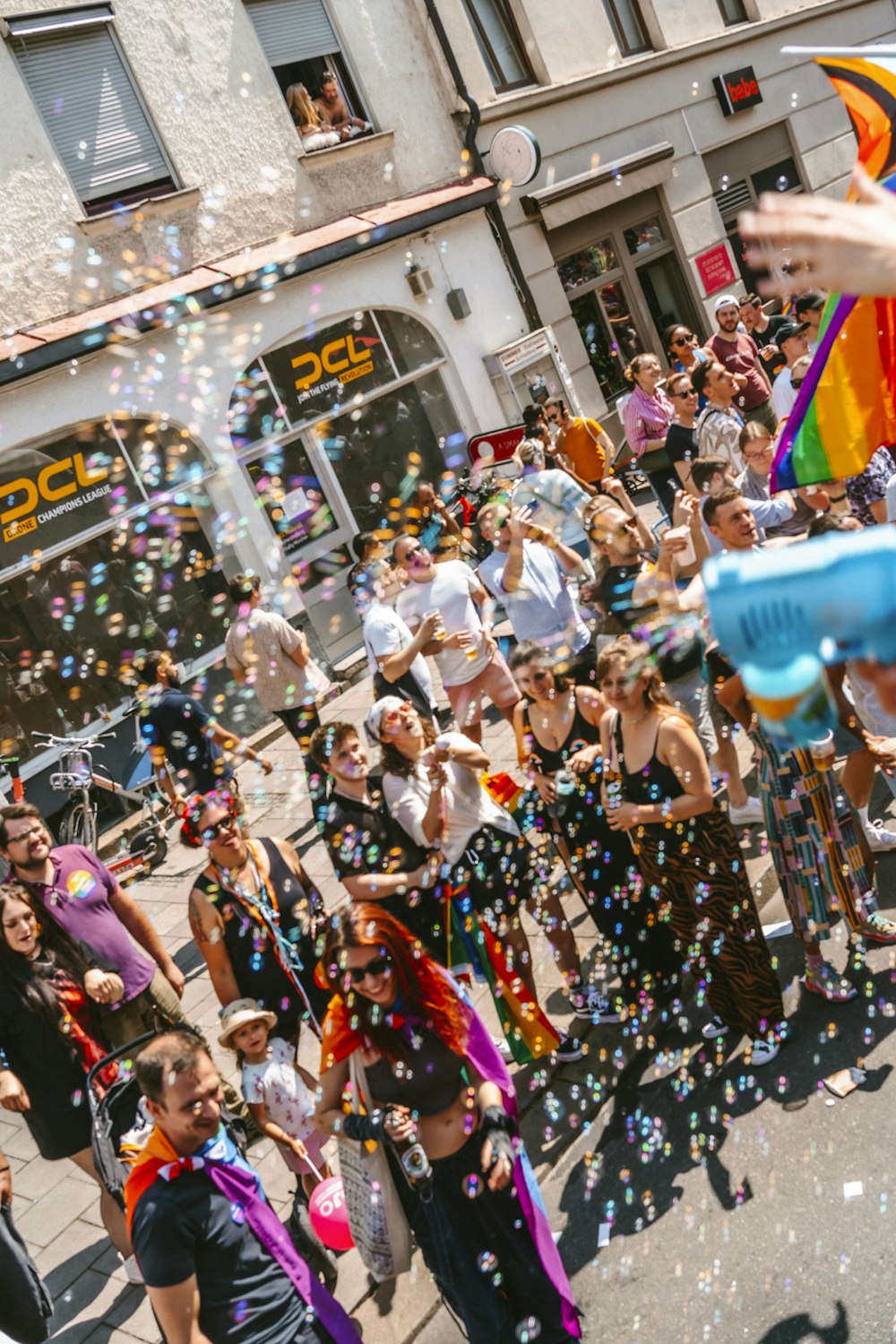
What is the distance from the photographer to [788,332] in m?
8.41

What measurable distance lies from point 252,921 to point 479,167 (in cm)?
1063

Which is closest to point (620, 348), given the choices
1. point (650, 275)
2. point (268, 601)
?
point (650, 275)

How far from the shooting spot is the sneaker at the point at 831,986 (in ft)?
12.6

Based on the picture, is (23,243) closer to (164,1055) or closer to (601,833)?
(601,833)

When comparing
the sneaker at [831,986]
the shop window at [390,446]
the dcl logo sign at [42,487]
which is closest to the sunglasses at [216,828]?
the sneaker at [831,986]

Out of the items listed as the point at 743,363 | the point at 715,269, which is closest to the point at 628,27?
the point at 715,269

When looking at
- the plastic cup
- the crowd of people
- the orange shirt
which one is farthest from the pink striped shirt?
the plastic cup

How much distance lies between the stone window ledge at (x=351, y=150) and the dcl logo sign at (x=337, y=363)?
5.46ft

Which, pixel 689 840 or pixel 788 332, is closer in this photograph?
pixel 689 840

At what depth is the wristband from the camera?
2.92 meters

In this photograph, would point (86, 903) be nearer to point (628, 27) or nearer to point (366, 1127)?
point (366, 1127)

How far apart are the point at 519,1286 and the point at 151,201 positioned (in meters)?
9.04

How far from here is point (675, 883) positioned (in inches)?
155

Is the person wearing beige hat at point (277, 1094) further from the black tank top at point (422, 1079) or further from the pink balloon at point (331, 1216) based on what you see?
the black tank top at point (422, 1079)
